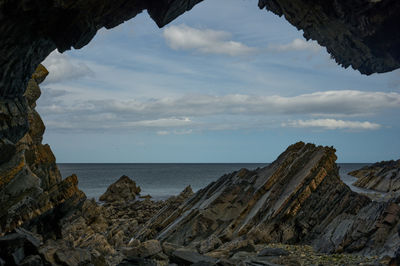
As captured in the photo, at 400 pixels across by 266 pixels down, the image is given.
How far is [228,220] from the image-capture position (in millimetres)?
24469

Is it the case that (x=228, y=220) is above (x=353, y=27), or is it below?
below

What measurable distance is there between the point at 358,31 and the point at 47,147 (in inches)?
774

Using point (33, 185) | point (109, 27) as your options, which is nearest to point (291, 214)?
point (33, 185)

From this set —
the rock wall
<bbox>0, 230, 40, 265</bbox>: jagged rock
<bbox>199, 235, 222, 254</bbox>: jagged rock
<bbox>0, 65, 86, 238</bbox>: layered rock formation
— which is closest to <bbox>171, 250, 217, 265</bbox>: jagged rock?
<bbox>199, 235, 222, 254</bbox>: jagged rock

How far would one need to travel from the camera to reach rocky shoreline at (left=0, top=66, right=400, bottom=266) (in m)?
14.0

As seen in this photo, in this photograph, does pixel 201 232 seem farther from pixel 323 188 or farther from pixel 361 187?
pixel 361 187

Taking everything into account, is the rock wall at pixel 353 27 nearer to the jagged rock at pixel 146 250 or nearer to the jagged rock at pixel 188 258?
the jagged rock at pixel 188 258

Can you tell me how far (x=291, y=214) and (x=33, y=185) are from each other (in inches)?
636

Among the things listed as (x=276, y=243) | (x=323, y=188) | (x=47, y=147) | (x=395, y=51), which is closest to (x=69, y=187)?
(x=47, y=147)

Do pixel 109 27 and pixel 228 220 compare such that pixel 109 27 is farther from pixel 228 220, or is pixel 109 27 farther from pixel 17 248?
pixel 228 220

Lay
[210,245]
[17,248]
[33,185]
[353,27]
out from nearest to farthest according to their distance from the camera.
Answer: [17,248] → [33,185] → [353,27] → [210,245]

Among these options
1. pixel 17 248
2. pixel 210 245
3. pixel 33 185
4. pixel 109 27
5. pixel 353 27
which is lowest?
pixel 210 245

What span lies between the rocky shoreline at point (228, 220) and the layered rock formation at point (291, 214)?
74 mm

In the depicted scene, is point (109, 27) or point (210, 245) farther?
point (210, 245)
